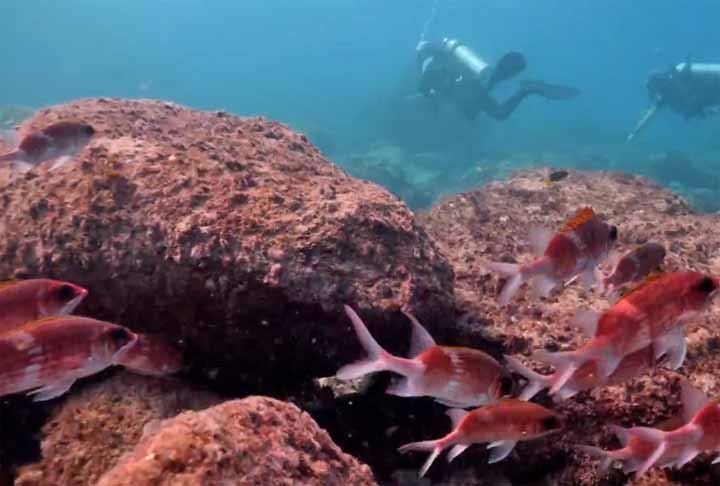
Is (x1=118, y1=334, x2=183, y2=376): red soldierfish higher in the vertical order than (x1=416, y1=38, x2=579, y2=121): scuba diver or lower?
lower

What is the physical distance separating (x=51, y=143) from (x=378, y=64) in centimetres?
12062

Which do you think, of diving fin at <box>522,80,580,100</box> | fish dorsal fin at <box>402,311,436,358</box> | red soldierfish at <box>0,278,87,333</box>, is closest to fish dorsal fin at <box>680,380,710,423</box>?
fish dorsal fin at <box>402,311,436,358</box>

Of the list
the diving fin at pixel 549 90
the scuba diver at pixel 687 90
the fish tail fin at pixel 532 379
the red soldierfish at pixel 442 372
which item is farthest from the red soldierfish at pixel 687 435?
the diving fin at pixel 549 90

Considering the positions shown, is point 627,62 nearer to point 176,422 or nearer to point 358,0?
point 358,0

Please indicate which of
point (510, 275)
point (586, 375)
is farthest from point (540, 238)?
point (586, 375)

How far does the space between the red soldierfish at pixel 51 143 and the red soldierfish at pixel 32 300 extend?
5.33 feet

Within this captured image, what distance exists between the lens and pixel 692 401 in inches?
108

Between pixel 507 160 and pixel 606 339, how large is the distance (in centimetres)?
3030

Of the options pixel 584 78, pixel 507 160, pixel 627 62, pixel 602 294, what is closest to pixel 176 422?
pixel 602 294

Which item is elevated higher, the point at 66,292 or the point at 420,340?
the point at 66,292

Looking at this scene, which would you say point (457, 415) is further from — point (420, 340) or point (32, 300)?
point (32, 300)

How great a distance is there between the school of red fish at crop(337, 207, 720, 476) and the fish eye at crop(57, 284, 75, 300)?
4.69 feet

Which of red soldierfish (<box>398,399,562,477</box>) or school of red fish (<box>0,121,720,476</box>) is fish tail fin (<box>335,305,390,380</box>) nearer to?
school of red fish (<box>0,121,720,476</box>)

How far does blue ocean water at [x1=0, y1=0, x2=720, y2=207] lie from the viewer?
37.2 meters
